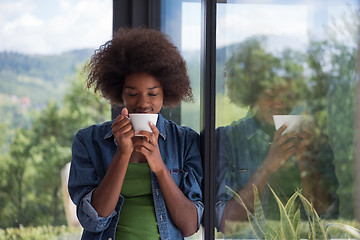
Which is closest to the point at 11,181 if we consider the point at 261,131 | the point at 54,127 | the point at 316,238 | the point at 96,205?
the point at 54,127

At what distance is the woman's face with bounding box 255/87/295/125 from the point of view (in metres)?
0.94

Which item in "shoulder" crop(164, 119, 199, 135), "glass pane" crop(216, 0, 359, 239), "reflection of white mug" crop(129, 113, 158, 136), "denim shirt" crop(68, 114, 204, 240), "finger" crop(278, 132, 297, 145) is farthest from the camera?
"shoulder" crop(164, 119, 199, 135)

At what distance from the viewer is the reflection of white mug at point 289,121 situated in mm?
921

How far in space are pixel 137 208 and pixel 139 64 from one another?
405mm

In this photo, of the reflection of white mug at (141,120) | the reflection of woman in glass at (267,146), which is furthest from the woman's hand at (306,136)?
A: the reflection of white mug at (141,120)

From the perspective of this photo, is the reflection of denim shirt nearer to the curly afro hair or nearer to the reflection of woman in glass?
the reflection of woman in glass

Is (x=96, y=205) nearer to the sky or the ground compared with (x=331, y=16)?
nearer to the ground

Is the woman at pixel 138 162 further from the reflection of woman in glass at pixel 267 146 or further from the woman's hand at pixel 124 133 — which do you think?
the reflection of woman in glass at pixel 267 146

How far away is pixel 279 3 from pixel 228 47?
0.23 m

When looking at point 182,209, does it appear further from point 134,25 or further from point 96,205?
point 134,25

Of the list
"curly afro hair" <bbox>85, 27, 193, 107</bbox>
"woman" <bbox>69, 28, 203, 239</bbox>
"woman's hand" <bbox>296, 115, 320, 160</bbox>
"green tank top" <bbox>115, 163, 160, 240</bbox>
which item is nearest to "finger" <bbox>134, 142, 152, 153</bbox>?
"woman" <bbox>69, 28, 203, 239</bbox>

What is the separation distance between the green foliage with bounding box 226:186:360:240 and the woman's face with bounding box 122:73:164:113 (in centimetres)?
36

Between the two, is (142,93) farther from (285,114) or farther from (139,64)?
(285,114)

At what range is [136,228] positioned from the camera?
135 centimetres
